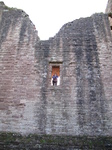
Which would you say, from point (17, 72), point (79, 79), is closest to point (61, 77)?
point (79, 79)

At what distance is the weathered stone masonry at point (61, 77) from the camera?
6988 millimetres

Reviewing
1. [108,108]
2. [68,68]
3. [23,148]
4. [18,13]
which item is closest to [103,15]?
[68,68]

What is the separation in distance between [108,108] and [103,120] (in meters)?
0.52

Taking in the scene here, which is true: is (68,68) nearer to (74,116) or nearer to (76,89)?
(76,89)

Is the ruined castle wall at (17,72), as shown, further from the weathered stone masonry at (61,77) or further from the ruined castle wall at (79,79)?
Answer: the ruined castle wall at (79,79)

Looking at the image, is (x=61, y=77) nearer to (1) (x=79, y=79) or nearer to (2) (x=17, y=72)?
(1) (x=79, y=79)

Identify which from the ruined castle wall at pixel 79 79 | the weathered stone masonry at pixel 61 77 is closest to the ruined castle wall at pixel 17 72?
the weathered stone masonry at pixel 61 77

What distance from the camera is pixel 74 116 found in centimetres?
707

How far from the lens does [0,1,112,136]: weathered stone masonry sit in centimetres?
699

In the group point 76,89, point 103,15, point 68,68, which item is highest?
point 103,15

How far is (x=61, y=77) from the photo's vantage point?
8.02 metres

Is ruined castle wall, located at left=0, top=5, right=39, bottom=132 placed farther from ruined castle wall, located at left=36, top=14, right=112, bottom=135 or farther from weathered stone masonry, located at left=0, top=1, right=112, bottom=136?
ruined castle wall, located at left=36, top=14, right=112, bottom=135

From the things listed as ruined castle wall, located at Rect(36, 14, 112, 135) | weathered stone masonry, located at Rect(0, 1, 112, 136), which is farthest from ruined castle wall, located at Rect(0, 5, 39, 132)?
ruined castle wall, located at Rect(36, 14, 112, 135)

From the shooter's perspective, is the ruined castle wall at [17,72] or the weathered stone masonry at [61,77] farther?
the ruined castle wall at [17,72]
